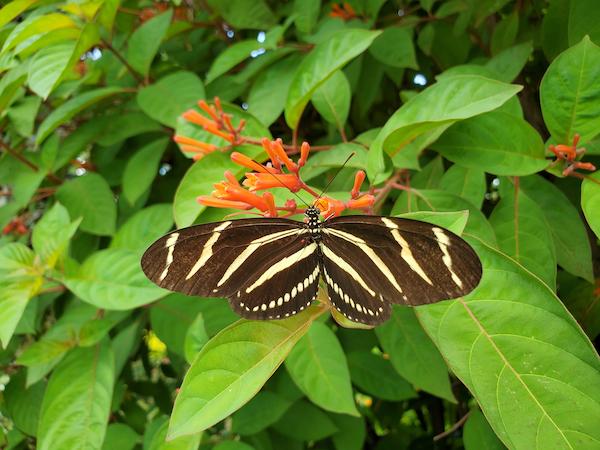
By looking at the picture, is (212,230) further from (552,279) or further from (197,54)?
(197,54)

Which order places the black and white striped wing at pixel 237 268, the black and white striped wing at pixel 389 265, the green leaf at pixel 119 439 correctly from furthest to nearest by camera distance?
1. the green leaf at pixel 119 439
2. the black and white striped wing at pixel 237 268
3. the black and white striped wing at pixel 389 265

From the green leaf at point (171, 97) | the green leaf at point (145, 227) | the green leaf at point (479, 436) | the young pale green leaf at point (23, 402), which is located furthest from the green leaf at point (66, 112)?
the green leaf at point (479, 436)

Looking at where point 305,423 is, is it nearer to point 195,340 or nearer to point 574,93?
point 195,340

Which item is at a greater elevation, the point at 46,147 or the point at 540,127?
A: the point at 46,147

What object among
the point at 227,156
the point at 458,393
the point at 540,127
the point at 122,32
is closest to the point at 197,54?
the point at 122,32

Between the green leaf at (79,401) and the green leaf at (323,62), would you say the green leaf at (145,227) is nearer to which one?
the green leaf at (79,401)

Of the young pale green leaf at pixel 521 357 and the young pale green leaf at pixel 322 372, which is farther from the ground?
the young pale green leaf at pixel 521 357
